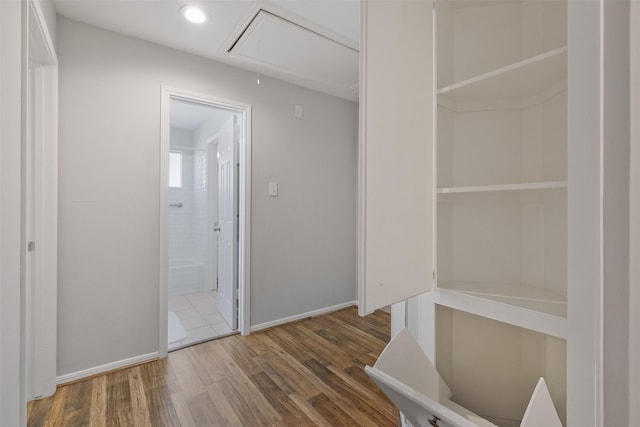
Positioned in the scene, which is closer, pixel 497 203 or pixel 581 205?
pixel 581 205

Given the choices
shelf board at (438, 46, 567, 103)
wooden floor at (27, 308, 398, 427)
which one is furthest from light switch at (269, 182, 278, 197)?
shelf board at (438, 46, 567, 103)

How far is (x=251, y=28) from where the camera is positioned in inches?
79.5

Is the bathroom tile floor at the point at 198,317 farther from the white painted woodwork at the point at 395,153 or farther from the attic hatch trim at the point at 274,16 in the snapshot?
the attic hatch trim at the point at 274,16

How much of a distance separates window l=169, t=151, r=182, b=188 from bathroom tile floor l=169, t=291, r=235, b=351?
179 cm

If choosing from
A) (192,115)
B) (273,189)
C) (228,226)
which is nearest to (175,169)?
(192,115)

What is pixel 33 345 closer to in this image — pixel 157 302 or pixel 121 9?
pixel 157 302

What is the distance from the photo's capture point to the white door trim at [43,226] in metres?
1.71

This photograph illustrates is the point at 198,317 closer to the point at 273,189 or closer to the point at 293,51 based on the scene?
the point at 273,189

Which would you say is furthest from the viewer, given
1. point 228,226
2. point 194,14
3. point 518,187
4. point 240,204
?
point 228,226

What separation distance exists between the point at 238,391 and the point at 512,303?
167 centimetres

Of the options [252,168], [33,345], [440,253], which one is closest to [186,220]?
[252,168]

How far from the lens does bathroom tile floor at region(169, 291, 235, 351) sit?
2613 millimetres

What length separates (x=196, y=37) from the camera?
2127mm

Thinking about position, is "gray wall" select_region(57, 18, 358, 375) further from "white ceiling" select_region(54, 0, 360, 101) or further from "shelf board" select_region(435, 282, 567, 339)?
"shelf board" select_region(435, 282, 567, 339)
